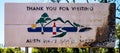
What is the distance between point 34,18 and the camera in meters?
9.89

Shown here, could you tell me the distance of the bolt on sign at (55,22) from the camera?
32.2 ft

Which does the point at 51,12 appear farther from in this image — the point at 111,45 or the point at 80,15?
the point at 111,45

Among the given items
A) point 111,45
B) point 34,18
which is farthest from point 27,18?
point 111,45

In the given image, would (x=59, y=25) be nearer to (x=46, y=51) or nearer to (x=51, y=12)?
(x=51, y=12)

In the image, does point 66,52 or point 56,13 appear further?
point 66,52

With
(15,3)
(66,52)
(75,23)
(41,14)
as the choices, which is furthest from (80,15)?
(66,52)

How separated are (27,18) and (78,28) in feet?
4.72

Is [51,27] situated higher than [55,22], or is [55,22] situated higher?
[55,22]

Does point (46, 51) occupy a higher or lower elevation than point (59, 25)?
lower

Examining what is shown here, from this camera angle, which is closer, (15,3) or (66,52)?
(15,3)

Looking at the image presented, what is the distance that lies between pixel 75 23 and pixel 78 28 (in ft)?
0.53

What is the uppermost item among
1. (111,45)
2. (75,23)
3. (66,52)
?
(75,23)

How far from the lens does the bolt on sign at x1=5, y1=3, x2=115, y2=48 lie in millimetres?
9828

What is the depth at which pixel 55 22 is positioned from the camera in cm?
984
